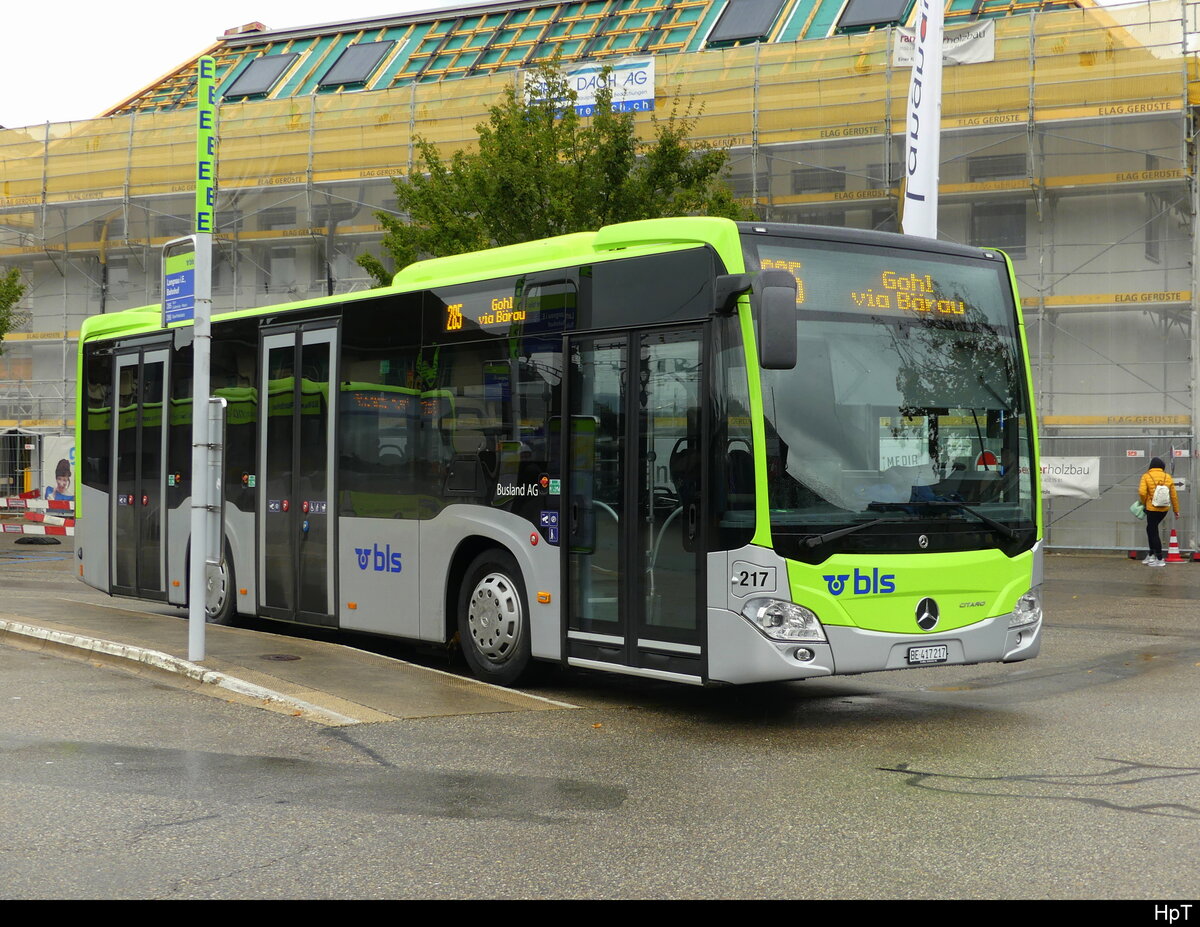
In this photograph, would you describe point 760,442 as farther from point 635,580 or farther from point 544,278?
point 544,278

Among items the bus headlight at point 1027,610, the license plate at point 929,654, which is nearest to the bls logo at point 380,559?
the license plate at point 929,654

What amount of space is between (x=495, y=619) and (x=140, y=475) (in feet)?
19.7

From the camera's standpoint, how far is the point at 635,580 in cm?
Answer: 902

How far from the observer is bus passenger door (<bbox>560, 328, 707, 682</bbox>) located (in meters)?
8.70

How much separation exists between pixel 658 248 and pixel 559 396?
3.94ft

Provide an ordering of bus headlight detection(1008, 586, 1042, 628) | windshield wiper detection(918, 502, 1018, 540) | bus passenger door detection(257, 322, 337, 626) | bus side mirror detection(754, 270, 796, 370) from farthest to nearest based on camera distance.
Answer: bus passenger door detection(257, 322, 337, 626) < bus headlight detection(1008, 586, 1042, 628) < windshield wiper detection(918, 502, 1018, 540) < bus side mirror detection(754, 270, 796, 370)

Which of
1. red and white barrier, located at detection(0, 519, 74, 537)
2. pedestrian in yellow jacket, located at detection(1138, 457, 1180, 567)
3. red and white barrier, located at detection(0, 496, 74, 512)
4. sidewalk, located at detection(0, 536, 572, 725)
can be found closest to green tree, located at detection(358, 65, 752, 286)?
pedestrian in yellow jacket, located at detection(1138, 457, 1180, 567)

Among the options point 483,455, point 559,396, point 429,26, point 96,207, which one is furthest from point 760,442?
point 429,26

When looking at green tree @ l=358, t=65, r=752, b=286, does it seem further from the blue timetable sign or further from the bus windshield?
the bus windshield

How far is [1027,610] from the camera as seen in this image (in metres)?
9.22

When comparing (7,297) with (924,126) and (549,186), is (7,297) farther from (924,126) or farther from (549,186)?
(924,126)

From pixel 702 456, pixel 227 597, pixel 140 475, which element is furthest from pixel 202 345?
pixel 140 475

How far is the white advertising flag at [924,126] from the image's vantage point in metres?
17.1

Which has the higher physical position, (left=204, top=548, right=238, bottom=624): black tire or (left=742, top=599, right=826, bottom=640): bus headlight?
(left=742, top=599, right=826, bottom=640): bus headlight
